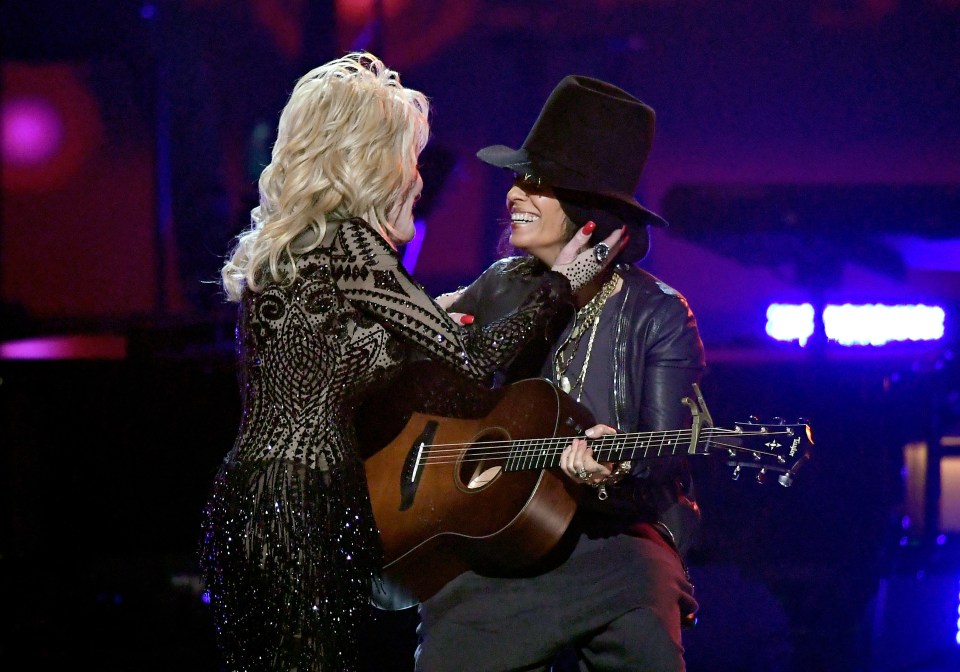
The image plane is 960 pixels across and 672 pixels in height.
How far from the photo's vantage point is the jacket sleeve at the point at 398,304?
2.53 metres

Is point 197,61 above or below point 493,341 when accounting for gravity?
above

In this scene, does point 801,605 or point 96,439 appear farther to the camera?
point 96,439

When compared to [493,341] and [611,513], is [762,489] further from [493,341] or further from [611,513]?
[493,341]

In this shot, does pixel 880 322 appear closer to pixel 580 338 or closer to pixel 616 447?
pixel 580 338

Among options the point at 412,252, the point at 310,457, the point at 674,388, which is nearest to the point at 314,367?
the point at 310,457

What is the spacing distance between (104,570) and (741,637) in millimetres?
3191

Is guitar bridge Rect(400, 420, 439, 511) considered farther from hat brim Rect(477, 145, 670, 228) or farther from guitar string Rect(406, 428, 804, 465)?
hat brim Rect(477, 145, 670, 228)

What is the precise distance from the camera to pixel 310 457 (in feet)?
8.18

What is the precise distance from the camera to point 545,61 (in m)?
7.30

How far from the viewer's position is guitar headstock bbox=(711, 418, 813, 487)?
7.96ft

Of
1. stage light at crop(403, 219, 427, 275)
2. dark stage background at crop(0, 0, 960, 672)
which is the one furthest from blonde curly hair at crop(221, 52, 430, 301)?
dark stage background at crop(0, 0, 960, 672)

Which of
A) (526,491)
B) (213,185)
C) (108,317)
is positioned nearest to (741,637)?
(526,491)

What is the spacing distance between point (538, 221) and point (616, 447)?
81cm

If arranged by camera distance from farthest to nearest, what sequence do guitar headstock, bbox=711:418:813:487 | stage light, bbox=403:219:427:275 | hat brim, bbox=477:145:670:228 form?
stage light, bbox=403:219:427:275 < hat brim, bbox=477:145:670:228 < guitar headstock, bbox=711:418:813:487
